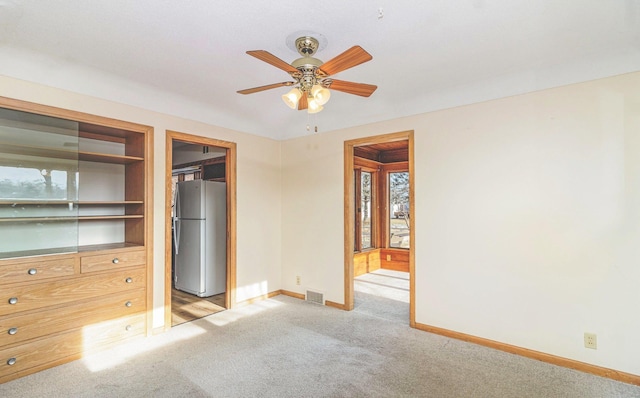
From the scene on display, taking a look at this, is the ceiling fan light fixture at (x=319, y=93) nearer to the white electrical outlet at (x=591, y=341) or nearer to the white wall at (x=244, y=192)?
the white wall at (x=244, y=192)

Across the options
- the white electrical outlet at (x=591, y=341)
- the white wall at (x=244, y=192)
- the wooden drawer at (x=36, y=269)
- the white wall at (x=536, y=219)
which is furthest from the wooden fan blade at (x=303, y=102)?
the white electrical outlet at (x=591, y=341)

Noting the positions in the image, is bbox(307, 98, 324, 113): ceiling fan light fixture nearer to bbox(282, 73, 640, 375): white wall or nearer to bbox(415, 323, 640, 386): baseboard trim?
bbox(282, 73, 640, 375): white wall

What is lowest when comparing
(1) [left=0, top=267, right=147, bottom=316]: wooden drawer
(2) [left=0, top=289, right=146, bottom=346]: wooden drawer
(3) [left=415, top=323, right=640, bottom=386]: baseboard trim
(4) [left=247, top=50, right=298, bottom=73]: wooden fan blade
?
(3) [left=415, top=323, right=640, bottom=386]: baseboard trim

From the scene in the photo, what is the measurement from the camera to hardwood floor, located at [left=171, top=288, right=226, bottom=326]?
3766 mm

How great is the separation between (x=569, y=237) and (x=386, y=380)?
1906mm

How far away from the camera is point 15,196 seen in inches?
99.9

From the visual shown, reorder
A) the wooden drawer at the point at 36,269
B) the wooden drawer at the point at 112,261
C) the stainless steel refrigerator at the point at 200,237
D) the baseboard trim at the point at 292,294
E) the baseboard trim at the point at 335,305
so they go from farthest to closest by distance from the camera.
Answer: the stainless steel refrigerator at the point at 200,237, the baseboard trim at the point at 292,294, the baseboard trim at the point at 335,305, the wooden drawer at the point at 112,261, the wooden drawer at the point at 36,269

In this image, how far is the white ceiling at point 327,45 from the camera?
1991 mm

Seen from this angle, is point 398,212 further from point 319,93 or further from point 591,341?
point 319,93

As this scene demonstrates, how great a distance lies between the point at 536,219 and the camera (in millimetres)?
2787

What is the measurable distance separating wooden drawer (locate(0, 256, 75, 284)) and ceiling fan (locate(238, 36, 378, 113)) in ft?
7.18

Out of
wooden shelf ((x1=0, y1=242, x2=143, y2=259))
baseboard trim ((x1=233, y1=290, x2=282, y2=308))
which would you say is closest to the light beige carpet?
baseboard trim ((x1=233, y1=290, x2=282, y2=308))

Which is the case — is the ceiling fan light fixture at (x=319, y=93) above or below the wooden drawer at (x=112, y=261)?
above

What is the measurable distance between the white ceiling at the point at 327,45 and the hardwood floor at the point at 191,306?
2.36 meters
